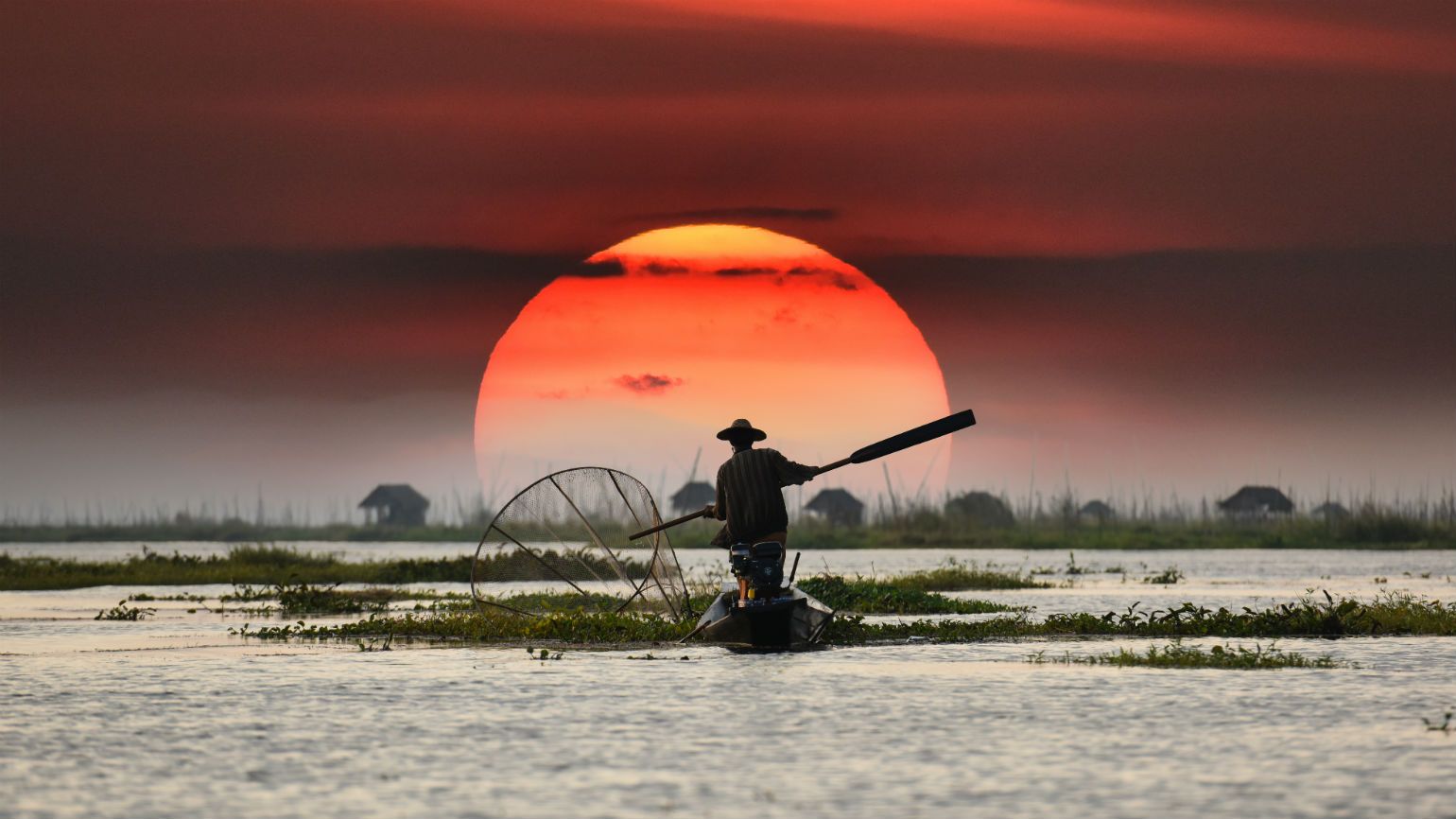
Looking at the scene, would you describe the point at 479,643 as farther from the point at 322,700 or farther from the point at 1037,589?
the point at 1037,589

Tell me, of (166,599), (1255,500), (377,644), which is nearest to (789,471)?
(377,644)

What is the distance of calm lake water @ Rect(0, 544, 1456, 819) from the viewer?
1193 centimetres

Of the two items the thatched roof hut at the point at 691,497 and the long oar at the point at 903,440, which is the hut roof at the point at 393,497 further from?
the long oar at the point at 903,440

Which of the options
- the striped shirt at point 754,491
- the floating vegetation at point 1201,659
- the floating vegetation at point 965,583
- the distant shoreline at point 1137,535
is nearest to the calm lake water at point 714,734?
the floating vegetation at point 1201,659

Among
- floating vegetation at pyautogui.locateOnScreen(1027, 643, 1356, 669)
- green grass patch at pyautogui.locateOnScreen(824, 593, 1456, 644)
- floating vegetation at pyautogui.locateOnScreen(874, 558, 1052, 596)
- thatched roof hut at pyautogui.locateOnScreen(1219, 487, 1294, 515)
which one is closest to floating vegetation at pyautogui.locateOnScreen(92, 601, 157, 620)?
green grass patch at pyautogui.locateOnScreen(824, 593, 1456, 644)

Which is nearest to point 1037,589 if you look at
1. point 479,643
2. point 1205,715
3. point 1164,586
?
point 1164,586

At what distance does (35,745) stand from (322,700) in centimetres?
359

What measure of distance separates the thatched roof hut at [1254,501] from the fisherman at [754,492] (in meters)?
136

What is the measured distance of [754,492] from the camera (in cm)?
2266

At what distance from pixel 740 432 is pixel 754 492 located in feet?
2.90

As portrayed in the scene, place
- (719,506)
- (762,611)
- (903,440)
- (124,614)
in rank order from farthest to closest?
1. (124,614)
2. (903,440)
3. (719,506)
4. (762,611)

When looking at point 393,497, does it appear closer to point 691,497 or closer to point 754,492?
point 691,497

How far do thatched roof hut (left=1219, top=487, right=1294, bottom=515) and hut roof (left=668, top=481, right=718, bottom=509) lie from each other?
4461 cm

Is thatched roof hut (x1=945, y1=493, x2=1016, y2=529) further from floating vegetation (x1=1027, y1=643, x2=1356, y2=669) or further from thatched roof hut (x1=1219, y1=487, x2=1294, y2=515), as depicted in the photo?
floating vegetation (x1=1027, y1=643, x2=1356, y2=669)
